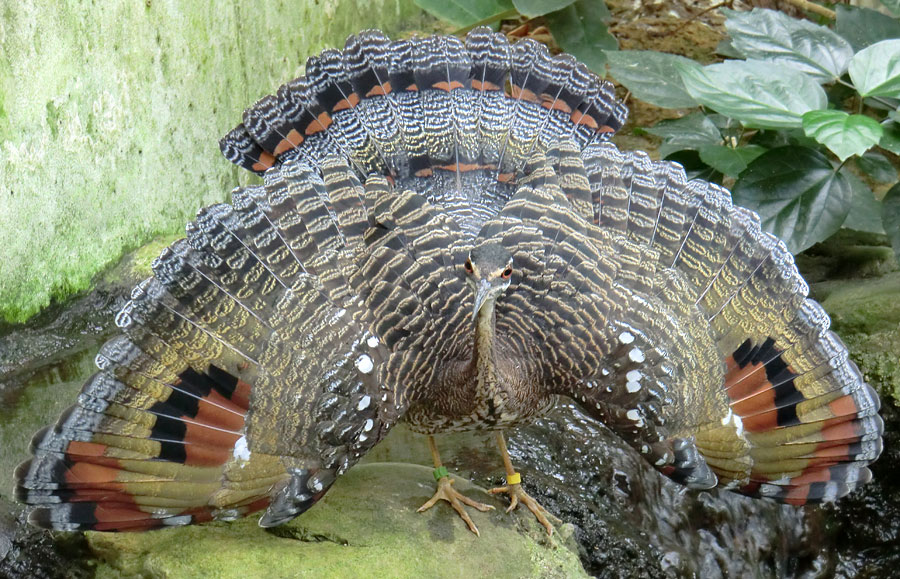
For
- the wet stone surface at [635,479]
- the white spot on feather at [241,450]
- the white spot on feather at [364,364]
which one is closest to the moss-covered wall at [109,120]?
the wet stone surface at [635,479]

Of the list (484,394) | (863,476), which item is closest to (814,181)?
(863,476)

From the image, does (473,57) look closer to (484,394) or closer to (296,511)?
(484,394)

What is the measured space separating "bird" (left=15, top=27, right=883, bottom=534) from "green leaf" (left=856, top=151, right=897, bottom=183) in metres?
1.23

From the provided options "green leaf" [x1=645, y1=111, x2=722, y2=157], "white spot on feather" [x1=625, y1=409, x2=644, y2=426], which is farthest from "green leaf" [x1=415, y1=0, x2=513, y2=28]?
"white spot on feather" [x1=625, y1=409, x2=644, y2=426]

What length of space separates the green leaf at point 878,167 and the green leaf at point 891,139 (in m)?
0.38

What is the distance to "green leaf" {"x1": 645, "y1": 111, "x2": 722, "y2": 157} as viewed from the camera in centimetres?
460

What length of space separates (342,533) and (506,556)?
21.7 inches

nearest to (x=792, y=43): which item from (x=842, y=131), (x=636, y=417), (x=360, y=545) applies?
(x=842, y=131)

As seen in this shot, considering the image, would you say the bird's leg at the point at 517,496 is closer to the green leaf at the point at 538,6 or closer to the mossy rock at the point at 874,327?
the mossy rock at the point at 874,327

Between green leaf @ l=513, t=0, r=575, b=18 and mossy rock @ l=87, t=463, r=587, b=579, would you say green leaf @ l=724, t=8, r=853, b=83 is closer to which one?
green leaf @ l=513, t=0, r=575, b=18

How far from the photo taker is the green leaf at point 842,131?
3400 mm

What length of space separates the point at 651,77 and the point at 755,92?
0.79 metres

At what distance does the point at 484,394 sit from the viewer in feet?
10.2

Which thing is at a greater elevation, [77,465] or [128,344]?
[128,344]
